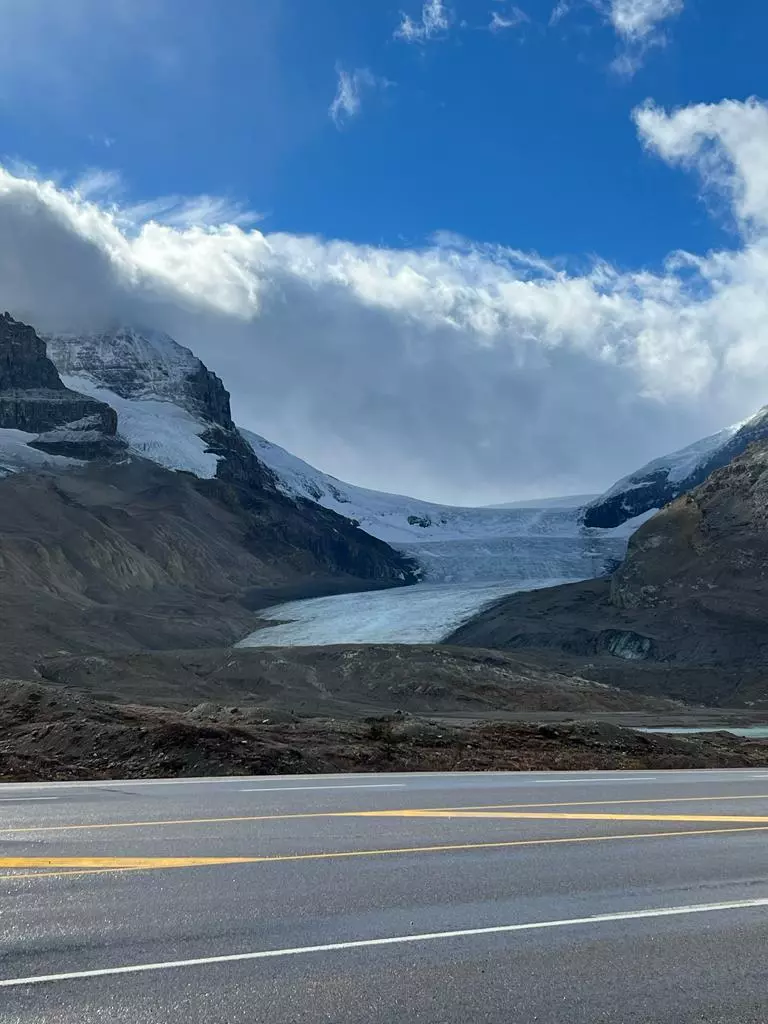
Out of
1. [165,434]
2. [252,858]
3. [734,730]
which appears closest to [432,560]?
[165,434]

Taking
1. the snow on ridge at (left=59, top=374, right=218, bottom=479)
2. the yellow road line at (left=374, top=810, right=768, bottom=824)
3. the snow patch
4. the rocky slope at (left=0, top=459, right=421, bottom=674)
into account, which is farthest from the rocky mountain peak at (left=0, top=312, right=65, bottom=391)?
the yellow road line at (left=374, top=810, right=768, bottom=824)

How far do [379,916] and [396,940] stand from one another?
1.90 feet

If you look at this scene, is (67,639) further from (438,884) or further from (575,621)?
(438,884)

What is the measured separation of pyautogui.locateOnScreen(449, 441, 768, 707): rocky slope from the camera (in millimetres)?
67812

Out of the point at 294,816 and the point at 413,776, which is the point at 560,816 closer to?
the point at 294,816

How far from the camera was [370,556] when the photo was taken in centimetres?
17612

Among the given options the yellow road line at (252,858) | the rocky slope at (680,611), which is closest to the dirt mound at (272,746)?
the yellow road line at (252,858)

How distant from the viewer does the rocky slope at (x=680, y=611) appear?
2670 inches

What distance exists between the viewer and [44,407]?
6585 inches

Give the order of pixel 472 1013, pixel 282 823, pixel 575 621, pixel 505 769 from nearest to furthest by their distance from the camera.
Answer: pixel 472 1013 → pixel 282 823 → pixel 505 769 → pixel 575 621

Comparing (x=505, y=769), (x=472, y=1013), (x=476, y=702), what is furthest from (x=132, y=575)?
(x=472, y=1013)

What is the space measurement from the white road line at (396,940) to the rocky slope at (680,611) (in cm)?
→ 5997

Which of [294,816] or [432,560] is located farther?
[432,560]

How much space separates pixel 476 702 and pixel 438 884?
167 feet
